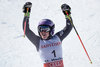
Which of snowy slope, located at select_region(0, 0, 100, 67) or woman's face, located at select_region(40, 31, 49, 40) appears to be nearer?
woman's face, located at select_region(40, 31, 49, 40)

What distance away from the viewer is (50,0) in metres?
8.59

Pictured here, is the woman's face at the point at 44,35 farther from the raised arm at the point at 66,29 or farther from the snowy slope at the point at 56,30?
the snowy slope at the point at 56,30

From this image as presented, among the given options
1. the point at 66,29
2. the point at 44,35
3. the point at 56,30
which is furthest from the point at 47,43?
the point at 56,30

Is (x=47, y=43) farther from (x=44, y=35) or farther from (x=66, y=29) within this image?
(x=66, y=29)

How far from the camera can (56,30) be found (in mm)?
7035

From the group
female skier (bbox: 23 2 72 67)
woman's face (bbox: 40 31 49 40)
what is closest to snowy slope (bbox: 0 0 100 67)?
female skier (bbox: 23 2 72 67)

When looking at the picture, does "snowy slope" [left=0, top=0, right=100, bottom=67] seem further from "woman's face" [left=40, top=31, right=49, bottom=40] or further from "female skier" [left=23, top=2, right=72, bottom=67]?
"woman's face" [left=40, top=31, right=49, bottom=40]

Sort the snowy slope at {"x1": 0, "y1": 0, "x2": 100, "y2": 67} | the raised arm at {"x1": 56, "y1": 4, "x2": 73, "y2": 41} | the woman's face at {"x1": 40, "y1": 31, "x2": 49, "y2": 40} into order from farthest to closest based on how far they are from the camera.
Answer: the snowy slope at {"x1": 0, "y1": 0, "x2": 100, "y2": 67} < the raised arm at {"x1": 56, "y1": 4, "x2": 73, "y2": 41} < the woman's face at {"x1": 40, "y1": 31, "x2": 49, "y2": 40}

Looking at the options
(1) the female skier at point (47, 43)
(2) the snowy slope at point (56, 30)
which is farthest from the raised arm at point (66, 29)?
(2) the snowy slope at point (56, 30)

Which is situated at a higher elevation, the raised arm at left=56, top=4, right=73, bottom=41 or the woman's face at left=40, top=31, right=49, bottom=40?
the raised arm at left=56, top=4, right=73, bottom=41

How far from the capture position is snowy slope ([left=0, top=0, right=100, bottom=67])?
245 inches

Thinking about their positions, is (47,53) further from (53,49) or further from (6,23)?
(6,23)

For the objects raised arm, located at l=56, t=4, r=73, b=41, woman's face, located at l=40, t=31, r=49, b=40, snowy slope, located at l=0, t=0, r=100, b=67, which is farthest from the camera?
snowy slope, located at l=0, t=0, r=100, b=67

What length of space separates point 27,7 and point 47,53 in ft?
3.02
